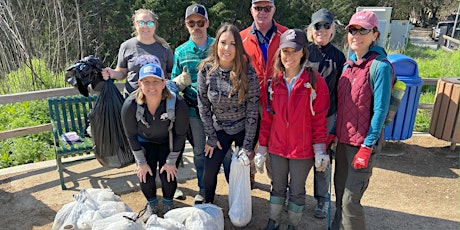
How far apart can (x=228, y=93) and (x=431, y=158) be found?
143 inches

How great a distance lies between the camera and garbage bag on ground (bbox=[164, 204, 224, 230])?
2955 millimetres

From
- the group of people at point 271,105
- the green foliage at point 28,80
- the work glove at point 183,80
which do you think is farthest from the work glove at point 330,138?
the green foliage at point 28,80

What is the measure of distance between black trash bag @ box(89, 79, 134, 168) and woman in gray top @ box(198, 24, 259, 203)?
3.37 feet

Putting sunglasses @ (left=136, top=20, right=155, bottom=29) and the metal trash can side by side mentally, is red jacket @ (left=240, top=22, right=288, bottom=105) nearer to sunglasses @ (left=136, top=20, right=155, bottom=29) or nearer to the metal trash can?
sunglasses @ (left=136, top=20, right=155, bottom=29)

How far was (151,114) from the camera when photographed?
10.7 ft

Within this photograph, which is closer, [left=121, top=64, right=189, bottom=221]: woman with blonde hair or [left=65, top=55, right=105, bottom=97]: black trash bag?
[left=121, top=64, right=189, bottom=221]: woman with blonde hair

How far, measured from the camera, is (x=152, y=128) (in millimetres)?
3301

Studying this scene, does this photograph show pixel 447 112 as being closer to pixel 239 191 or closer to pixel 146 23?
pixel 239 191

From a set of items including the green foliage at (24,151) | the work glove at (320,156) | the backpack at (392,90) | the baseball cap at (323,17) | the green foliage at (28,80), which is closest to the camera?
the backpack at (392,90)

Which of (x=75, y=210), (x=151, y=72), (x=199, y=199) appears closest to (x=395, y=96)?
(x=151, y=72)

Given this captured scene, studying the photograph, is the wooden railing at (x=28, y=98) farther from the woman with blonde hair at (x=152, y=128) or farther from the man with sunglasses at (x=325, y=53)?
the man with sunglasses at (x=325, y=53)

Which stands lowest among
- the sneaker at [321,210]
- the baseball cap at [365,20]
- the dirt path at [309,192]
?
the dirt path at [309,192]

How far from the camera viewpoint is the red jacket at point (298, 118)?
2.90m

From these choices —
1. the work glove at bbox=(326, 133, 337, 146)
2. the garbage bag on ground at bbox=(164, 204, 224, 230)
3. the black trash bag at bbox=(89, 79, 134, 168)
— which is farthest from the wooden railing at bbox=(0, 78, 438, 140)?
the work glove at bbox=(326, 133, 337, 146)
